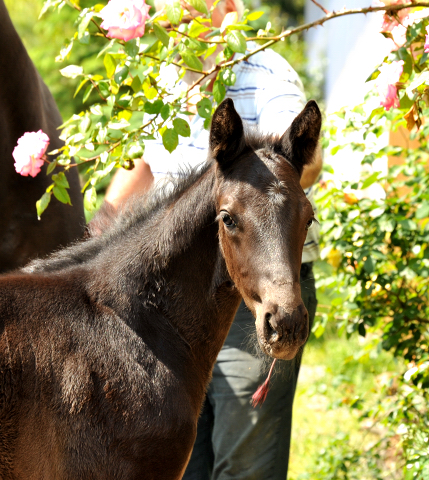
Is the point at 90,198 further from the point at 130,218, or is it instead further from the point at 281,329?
the point at 281,329

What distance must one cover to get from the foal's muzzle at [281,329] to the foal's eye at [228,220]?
346 millimetres

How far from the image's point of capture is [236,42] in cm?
222

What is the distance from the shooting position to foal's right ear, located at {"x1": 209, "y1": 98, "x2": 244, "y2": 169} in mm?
2156

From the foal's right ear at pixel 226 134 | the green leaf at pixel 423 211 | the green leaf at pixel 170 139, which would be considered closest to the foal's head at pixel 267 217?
the foal's right ear at pixel 226 134

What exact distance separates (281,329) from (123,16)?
138 centimetres

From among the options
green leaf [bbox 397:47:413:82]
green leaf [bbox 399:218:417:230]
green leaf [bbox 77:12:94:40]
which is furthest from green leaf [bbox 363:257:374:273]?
green leaf [bbox 77:12:94:40]

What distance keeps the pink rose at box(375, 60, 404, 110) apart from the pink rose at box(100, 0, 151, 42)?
3.32 ft

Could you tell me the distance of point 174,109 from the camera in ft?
7.97

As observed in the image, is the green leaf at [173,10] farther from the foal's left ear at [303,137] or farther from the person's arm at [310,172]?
the person's arm at [310,172]

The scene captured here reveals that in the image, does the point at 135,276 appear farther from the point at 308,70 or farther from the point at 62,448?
the point at 308,70

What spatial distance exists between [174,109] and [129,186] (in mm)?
941

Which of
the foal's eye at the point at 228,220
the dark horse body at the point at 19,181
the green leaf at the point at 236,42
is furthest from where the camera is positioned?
the dark horse body at the point at 19,181

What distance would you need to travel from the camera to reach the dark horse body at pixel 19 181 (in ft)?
10.0

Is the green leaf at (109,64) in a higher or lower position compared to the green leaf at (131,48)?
lower
